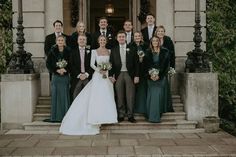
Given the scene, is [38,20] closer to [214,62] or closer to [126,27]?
[126,27]

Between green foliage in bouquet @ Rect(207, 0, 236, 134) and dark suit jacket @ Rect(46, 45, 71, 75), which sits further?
green foliage in bouquet @ Rect(207, 0, 236, 134)

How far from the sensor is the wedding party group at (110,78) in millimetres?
11578

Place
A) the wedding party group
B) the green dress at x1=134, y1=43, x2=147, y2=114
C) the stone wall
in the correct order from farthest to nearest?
1. the stone wall
2. the green dress at x1=134, y1=43, x2=147, y2=114
3. the wedding party group

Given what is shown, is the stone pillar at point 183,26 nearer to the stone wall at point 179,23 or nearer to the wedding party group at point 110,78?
the stone wall at point 179,23

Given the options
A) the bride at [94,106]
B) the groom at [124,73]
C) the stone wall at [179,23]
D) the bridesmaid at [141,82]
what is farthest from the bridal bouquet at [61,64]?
the stone wall at [179,23]

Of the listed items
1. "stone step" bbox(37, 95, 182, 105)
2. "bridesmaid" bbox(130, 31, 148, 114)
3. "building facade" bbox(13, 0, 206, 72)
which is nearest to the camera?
"bridesmaid" bbox(130, 31, 148, 114)

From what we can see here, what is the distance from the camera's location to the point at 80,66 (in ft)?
39.1

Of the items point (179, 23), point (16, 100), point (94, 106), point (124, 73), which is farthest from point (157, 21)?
point (16, 100)

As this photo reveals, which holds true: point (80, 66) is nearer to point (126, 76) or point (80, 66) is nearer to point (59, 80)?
point (59, 80)

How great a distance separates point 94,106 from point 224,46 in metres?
5.75

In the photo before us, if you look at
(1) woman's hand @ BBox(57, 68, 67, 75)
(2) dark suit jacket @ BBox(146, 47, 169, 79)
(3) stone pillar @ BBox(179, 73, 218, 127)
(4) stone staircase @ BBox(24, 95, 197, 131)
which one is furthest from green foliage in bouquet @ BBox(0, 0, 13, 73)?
(3) stone pillar @ BBox(179, 73, 218, 127)

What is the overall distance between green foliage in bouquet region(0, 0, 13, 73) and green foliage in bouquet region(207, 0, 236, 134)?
6.20 m

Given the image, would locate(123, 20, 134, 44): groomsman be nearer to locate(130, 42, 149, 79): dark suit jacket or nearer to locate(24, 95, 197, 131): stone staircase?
locate(130, 42, 149, 79): dark suit jacket

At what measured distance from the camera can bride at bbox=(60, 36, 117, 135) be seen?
445 inches
